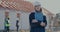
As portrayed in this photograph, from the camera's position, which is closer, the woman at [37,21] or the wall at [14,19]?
the woman at [37,21]

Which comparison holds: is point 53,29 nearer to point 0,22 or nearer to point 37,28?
point 0,22

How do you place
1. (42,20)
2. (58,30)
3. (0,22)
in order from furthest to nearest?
1. (0,22)
2. (58,30)
3. (42,20)

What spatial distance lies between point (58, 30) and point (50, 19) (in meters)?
1.98

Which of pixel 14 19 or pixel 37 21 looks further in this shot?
pixel 14 19

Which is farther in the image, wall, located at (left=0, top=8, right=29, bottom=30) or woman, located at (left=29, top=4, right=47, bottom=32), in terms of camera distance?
wall, located at (left=0, top=8, right=29, bottom=30)

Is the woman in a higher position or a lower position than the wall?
higher

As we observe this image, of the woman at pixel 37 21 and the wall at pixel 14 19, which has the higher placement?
the woman at pixel 37 21

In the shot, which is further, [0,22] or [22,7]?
[22,7]

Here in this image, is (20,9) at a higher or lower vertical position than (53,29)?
higher

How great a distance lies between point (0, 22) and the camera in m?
15.6

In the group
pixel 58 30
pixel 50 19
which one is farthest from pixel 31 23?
pixel 50 19

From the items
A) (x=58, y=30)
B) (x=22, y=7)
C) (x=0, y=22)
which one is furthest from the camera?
(x=22, y=7)

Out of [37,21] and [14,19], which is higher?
[37,21]

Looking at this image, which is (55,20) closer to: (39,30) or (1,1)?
(1,1)
